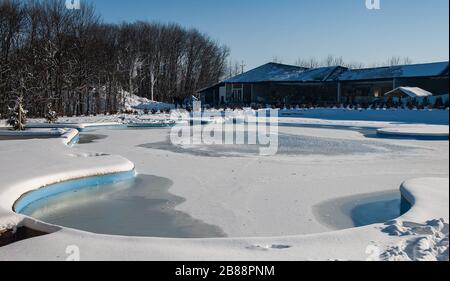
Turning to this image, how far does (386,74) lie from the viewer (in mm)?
31781

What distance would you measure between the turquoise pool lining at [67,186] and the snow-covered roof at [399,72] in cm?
2518

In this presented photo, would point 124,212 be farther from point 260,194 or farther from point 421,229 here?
point 421,229

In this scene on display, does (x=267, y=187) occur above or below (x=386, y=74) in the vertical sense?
below

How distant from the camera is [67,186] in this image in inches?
280

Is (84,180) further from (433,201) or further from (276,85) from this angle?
(276,85)

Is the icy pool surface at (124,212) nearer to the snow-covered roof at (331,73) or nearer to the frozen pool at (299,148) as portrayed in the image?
the frozen pool at (299,148)

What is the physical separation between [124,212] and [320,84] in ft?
112

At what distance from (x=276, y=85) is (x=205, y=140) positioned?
25239 mm

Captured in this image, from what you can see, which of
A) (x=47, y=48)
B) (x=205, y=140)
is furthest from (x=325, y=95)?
(x=205, y=140)

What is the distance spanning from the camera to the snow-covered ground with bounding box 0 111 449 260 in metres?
3.69

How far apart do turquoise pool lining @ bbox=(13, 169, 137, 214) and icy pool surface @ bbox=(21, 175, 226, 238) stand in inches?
3.8

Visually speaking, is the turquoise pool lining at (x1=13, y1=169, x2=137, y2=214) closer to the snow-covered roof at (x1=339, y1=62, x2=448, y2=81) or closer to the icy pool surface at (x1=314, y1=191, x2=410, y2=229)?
the icy pool surface at (x1=314, y1=191, x2=410, y2=229)

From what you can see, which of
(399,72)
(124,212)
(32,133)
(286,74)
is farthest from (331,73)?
(124,212)
